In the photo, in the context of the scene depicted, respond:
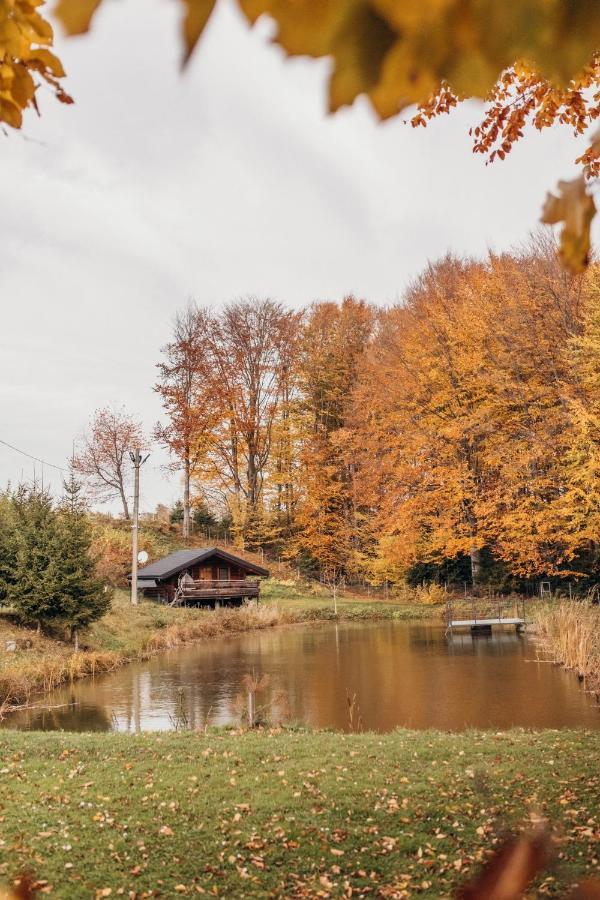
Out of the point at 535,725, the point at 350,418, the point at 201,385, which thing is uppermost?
the point at 201,385

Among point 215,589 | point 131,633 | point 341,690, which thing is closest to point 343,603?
point 215,589

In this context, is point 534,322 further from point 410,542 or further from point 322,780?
point 322,780

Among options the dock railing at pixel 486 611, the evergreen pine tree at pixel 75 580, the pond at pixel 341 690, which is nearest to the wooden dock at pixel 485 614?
the dock railing at pixel 486 611

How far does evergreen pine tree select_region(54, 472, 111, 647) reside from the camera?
15.7 meters

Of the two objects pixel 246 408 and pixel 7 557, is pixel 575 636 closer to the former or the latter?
pixel 7 557

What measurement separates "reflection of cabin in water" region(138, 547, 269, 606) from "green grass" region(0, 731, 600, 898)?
693 inches

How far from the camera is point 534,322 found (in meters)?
19.6

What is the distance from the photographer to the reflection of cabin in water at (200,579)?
25.4 metres

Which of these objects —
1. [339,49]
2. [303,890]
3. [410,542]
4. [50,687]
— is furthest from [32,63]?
[410,542]

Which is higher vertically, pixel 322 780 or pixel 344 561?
pixel 344 561

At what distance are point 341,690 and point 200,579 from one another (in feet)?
50.4

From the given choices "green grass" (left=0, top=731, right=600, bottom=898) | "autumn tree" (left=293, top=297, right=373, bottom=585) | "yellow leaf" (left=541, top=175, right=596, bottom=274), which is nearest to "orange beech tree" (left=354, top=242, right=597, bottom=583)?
"autumn tree" (left=293, top=297, right=373, bottom=585)

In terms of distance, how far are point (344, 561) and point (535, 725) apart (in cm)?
2212

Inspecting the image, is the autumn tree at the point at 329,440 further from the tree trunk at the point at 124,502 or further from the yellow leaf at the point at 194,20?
the yellow leaf at the point at 194,20
